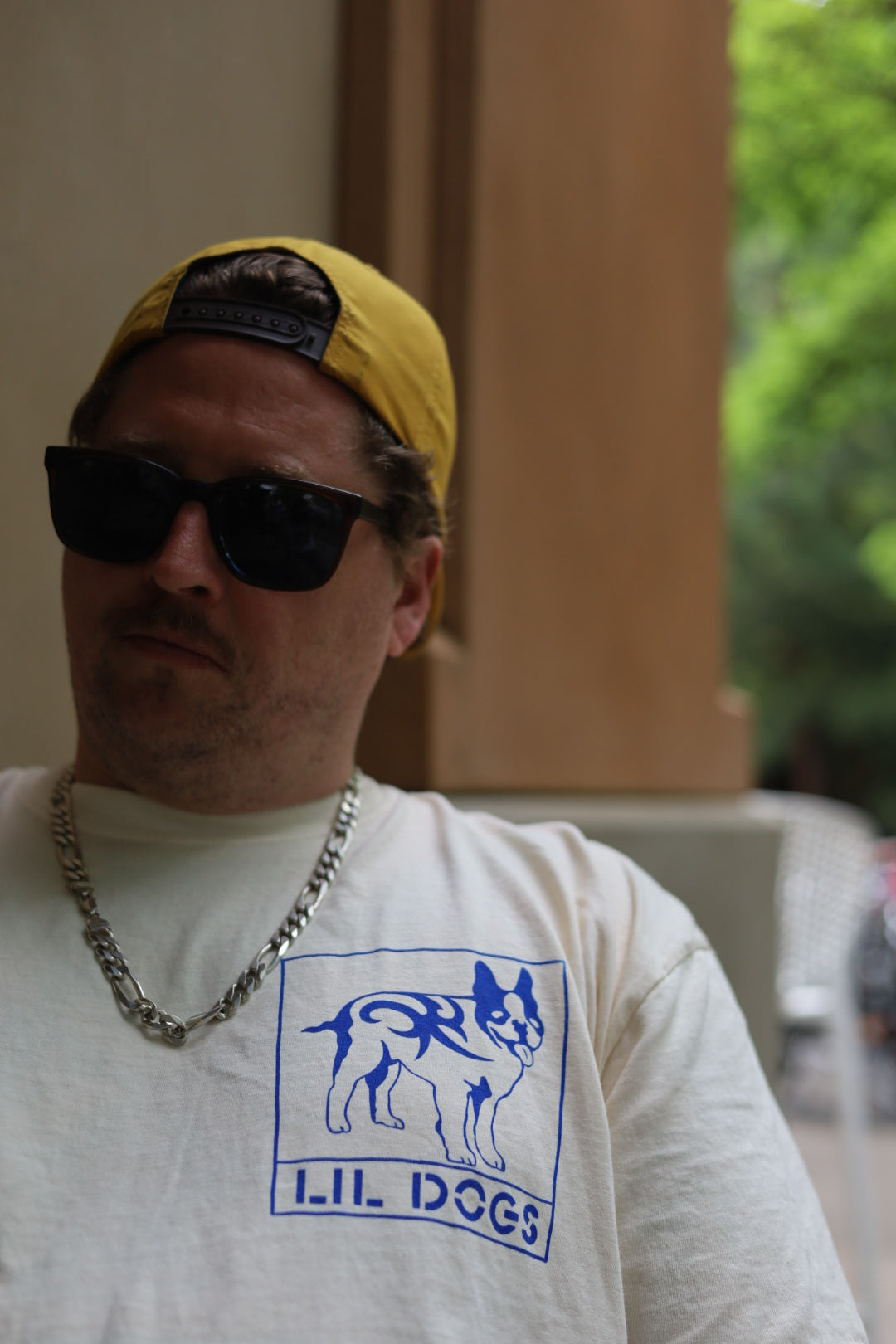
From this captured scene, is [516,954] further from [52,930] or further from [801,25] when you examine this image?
[801,25]

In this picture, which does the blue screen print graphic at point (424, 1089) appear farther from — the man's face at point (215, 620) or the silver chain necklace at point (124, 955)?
the man's face at point (215, 620)

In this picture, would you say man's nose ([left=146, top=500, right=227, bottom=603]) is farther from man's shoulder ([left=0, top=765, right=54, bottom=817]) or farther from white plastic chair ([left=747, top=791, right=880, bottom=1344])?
white plastic chair ([left=747, top=791, right=880, bottom=1344])

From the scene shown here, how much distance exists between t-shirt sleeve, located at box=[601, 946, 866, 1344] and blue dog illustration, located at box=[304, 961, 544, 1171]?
143 mm

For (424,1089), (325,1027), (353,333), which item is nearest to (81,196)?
(353,333)

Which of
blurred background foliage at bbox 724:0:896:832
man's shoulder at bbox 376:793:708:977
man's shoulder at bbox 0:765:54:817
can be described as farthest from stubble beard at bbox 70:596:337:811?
blurred background foliage at bbox 724:0:896:832

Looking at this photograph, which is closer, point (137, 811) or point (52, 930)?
point (52, 930)

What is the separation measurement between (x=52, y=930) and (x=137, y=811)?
0.18 metres

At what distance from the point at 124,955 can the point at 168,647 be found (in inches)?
13.9

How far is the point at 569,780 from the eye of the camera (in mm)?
2953

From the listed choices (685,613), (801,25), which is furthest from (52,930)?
(801,25)

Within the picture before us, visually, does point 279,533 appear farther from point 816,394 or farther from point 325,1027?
point 816,394

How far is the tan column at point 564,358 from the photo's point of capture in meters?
2.63

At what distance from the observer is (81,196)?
7.22 feet

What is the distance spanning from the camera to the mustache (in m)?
1.52
